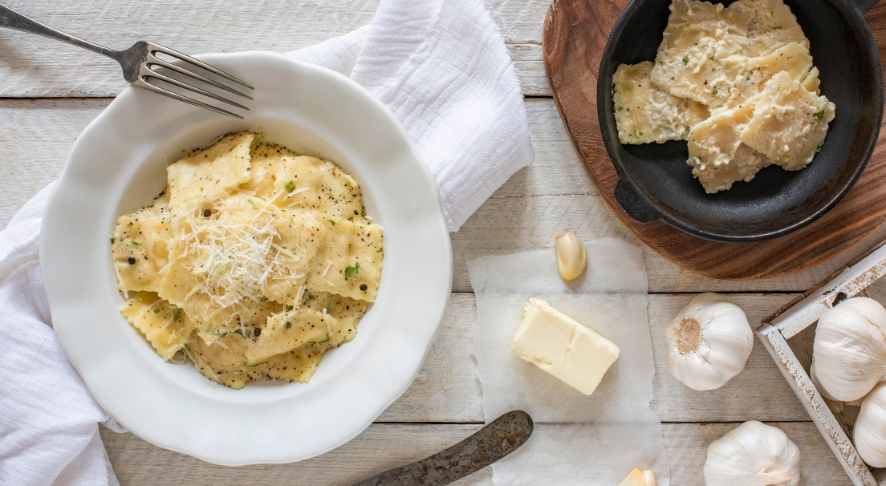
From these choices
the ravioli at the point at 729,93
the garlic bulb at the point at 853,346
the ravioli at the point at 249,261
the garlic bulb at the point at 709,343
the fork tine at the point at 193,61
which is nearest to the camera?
the fork tine at the point at 193,61

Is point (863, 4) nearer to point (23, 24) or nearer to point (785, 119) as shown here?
point (785, 119)

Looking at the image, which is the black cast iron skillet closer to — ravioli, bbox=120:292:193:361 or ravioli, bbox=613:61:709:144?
ravioli, bbox=613:61:709:144

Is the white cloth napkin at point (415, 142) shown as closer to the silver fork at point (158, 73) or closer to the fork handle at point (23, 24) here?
A: the silver fork at point (158, 73)

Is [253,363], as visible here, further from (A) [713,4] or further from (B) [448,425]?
(A) [713,4]

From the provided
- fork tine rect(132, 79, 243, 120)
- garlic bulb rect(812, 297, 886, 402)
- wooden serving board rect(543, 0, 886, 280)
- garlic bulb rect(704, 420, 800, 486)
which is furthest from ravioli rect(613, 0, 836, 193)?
fork tine rect(132, 79, 243, 120)

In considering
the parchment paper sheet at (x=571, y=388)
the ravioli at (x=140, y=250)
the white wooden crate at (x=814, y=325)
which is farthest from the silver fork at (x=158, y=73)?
the white wooden crate at (x=814, y=325)

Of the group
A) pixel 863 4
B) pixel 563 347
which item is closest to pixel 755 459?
pixel 563 347
